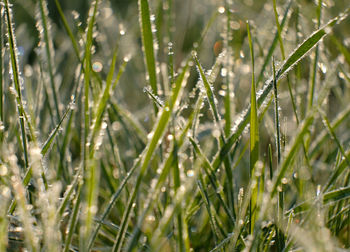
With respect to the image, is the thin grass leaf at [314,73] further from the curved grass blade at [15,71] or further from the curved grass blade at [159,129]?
the curved grass blade at [15,71]

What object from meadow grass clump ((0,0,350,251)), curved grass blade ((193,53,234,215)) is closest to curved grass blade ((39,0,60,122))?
meadow grass clump ((0,0,350,251))

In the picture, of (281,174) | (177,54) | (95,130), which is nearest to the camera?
(281,174)

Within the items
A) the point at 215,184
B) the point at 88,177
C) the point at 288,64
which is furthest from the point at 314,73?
the point at 88,177

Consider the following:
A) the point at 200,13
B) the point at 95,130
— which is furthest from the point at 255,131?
the point at 200,13

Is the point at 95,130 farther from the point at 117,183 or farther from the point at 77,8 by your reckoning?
the point at 77,8

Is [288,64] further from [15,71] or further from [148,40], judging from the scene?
[15,71]

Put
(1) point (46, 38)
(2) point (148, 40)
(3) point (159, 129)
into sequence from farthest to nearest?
1. (1) point (46, 38)
2. (2) point (148, 40)
3. (3) point (159, 129)

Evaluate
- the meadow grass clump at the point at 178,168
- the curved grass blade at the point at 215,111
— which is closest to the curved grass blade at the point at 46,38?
the meadow grass clump at the point at 178,168

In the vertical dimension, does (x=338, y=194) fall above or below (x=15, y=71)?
below

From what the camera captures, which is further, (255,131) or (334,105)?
(334,105)

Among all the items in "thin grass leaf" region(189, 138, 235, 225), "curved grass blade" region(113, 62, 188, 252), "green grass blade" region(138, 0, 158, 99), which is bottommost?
"thin grass leaf" region(189, 138, 235, 225)

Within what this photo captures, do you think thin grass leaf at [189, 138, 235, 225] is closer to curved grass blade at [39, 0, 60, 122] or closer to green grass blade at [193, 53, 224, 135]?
green grass blade at [193, 53, 224, 135]
